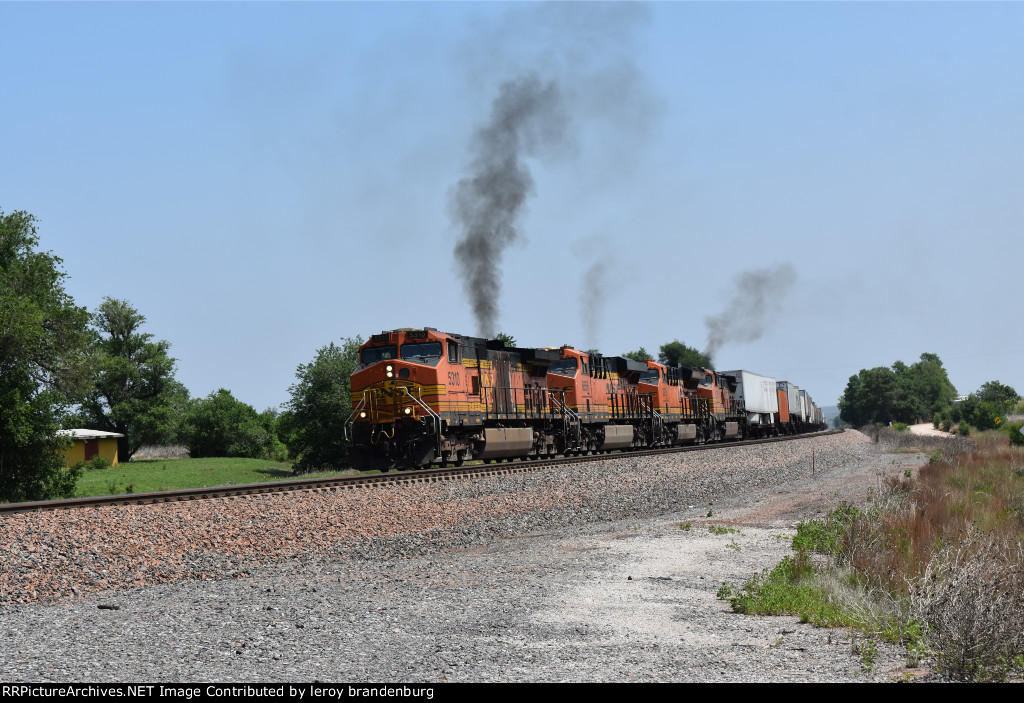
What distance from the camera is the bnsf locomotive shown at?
871 inches

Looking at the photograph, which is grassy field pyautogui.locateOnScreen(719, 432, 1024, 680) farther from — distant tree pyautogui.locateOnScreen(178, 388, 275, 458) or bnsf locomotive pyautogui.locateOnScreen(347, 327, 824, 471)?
distant tree pyautogui.locateOnScreen(178, 388, 275, 458)

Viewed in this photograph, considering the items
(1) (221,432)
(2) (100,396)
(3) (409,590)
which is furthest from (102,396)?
(3) (409,590)

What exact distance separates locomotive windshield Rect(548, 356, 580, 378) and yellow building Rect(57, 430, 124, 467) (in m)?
45.4

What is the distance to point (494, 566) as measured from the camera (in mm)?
12188

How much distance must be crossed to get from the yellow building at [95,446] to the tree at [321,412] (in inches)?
621

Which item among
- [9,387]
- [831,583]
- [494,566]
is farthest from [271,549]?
[9,387]

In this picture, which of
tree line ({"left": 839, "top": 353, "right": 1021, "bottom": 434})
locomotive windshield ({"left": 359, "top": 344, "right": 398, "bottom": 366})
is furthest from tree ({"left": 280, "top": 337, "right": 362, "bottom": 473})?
tree line ({"left": 839, "top": 353, "right": 1021, "bottom": 434})

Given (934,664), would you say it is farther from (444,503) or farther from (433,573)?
(444,503)

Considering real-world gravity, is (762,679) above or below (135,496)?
below

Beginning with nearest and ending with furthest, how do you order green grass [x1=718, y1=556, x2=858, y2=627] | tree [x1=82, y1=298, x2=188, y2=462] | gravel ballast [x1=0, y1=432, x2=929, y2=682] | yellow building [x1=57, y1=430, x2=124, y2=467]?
1. gravel ballast [x1=0, y1=432, x2=929, y2=682]
2. green grass [x1=718, y1=556, x2=858, y2=627]
3. yellow building [x1=57, y1=430, x2=124, y2=467]
4. tree [x1=82, y1=298, x2=188, y2=462]

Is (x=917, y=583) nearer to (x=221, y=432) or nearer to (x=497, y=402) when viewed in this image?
(x=497, y=402)

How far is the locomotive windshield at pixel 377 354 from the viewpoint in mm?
23250

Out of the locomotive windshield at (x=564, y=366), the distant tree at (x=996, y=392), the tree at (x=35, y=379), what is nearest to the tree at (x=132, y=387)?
the tree at (x=35, y=379)
